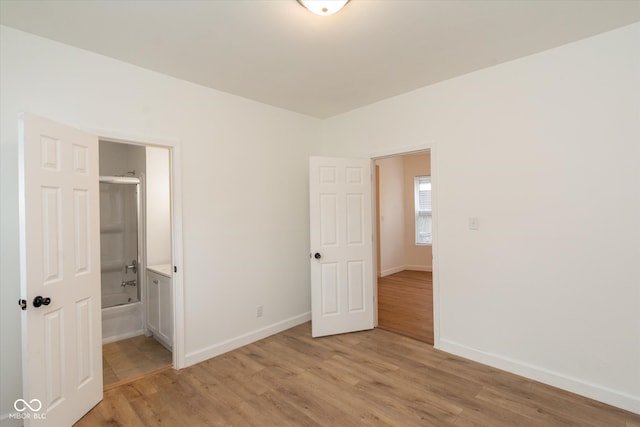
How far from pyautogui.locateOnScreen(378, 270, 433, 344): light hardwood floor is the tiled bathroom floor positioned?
253cm

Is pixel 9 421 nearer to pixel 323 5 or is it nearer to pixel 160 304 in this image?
pixel 160 304

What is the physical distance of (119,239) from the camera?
14.2 ft

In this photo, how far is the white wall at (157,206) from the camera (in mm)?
3814

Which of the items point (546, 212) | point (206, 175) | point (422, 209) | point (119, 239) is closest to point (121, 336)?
→ point (119, 239)

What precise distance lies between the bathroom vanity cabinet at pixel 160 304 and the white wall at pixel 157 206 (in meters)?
0.26

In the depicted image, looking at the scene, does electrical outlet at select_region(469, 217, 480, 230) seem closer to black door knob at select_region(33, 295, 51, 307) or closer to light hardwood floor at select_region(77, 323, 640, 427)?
light hardwood floor at select_region(77, 323, 640, 427)

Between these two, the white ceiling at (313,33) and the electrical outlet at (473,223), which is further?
the electrical outlet at (473,223)

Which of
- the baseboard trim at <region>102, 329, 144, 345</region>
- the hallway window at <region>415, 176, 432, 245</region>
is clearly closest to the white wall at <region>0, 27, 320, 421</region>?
the baseboard trim at <region>102, 329, 144, 345</region>

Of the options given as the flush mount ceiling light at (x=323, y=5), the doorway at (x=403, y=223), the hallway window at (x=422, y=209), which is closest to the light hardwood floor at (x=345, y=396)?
the flush mount ceiling light at (x=323, y=5)

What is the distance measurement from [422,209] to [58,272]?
657 cm

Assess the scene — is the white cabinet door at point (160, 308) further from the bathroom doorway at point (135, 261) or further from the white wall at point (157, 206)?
the white wall at point (157, 206)

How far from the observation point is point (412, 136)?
3.31m

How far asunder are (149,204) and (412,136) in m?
3.30

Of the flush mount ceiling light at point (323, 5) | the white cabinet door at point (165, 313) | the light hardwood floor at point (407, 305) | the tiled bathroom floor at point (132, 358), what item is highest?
the flush mount ceiling light at point (323, 5)
